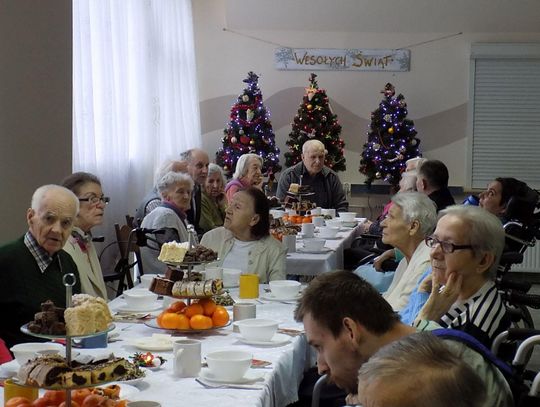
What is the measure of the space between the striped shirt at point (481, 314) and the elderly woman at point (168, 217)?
2.89 metres

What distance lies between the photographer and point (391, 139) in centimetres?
1042

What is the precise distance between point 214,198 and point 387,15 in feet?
13.7

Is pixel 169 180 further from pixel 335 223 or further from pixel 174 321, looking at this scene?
pixel 174 321

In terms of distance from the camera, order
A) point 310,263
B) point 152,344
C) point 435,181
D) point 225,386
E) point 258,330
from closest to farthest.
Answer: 1. point 225,386
2. point 152,344
3. point 258,330
4. point 310,263
5. point 435,181

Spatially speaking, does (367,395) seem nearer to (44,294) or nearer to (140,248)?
(44,294)

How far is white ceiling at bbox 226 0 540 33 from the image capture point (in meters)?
10.7

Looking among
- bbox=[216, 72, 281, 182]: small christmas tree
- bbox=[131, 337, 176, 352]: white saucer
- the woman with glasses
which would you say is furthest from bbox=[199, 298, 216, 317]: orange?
bbox=[216, 72, 281, 182]: small christmas tree

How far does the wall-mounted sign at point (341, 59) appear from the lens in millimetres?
10922

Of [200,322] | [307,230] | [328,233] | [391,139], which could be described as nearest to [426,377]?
[200,322]

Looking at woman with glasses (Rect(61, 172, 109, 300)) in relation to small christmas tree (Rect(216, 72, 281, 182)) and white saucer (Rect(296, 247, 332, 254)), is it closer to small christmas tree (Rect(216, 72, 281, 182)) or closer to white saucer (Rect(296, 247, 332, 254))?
white saucer (Rect(296, 247, 332, 254))

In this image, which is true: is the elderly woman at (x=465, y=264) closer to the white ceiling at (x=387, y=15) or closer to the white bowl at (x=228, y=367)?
the white bowl at (x=228, y=367)

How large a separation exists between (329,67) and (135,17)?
127 inches

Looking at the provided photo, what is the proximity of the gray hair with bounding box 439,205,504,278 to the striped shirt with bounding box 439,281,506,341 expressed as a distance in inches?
4.1

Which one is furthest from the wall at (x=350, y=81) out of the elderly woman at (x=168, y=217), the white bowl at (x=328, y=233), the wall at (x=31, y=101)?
the wall at (x=31, y=101)
